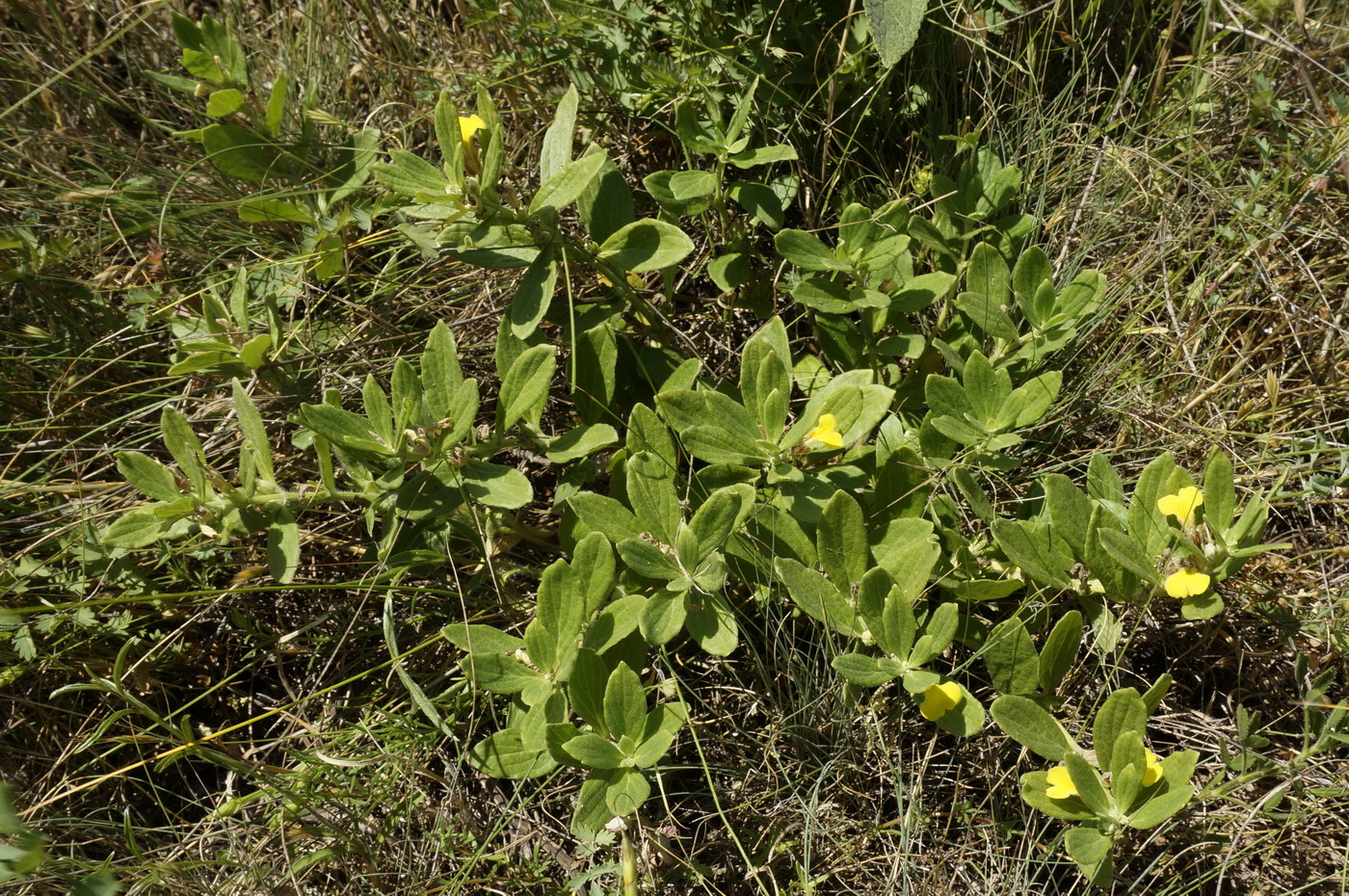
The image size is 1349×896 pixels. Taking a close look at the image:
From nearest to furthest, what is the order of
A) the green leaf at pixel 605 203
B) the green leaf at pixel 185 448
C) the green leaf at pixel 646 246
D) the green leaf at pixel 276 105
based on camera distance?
the green leaf at pixel 185 448, the green leaf at pixel 646 246, the green leaf at pixel 605 203, the green leaf at pixel 276 105

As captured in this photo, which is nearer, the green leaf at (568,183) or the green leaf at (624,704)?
the green leaf at (624,704)

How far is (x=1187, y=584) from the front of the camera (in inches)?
74.6

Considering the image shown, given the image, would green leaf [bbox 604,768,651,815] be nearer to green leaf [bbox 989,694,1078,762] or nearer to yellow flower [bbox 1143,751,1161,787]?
green leaf [bbox 989,694,1078,762]

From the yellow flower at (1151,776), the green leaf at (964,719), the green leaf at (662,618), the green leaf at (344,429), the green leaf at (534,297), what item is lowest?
the green leaf at (964,719)

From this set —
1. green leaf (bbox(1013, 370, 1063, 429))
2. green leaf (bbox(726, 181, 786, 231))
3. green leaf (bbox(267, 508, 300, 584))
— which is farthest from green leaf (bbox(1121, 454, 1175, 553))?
green leaf (bbox(267, 508, 300, 584))

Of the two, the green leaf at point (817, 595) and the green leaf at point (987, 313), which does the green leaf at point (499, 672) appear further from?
the green leaf at point (987, 313)

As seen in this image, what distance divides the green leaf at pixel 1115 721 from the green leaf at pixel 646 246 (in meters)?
1.23

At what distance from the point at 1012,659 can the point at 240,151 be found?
2161 mm

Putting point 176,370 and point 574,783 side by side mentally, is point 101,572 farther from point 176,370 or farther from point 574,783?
point 574,783

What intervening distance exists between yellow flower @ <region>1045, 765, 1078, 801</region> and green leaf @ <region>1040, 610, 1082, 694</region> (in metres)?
0.20

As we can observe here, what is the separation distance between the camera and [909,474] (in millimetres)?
2285

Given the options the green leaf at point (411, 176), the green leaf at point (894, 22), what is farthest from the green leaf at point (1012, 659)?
the green leaf at point (411, 176)

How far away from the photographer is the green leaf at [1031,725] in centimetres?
192

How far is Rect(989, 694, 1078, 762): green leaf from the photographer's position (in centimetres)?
192
